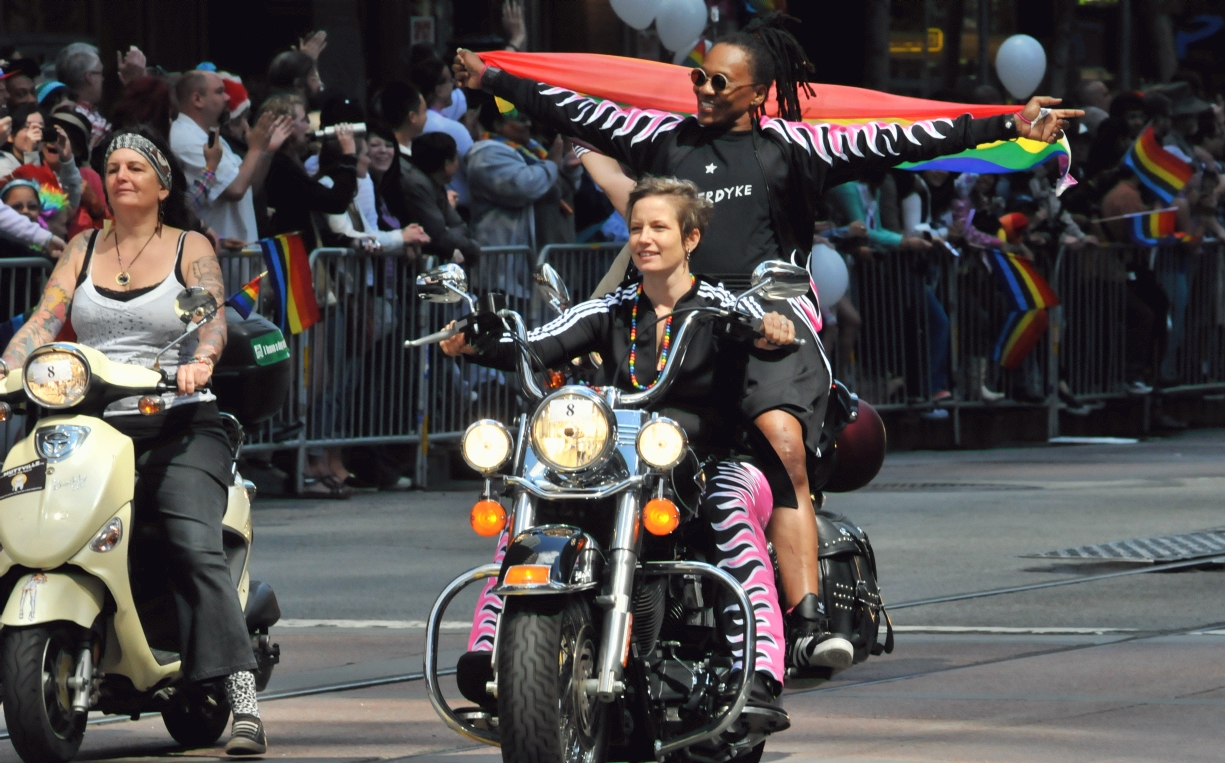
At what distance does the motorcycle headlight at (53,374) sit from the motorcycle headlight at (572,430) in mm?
1341

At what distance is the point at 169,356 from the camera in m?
6.68

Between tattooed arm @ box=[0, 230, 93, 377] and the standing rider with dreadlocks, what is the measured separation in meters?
1.38

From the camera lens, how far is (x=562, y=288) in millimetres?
6027

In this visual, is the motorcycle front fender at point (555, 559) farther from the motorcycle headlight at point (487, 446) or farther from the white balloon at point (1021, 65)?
the white balloon at point (1021, 65)

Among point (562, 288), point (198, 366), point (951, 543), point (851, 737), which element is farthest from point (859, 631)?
point (951, 543)

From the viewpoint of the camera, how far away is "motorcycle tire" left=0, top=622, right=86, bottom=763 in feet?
19.3

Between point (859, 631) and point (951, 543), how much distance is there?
4510 mm

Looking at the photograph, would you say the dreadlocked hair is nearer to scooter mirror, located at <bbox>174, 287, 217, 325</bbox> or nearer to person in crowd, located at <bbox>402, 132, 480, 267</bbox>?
scooter mirror, located at <bbox>174, 287, 217, 325</bbox>

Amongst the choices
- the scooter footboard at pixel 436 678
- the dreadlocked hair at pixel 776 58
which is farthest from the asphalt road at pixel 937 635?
the dreadlocked hair at pixel 776 58

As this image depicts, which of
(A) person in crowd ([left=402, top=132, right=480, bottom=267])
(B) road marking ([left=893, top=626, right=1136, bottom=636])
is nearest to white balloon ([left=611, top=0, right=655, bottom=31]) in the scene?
(A) person in crowd ([left=402, top=132, right=480, bottom=267])

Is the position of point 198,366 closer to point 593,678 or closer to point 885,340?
point 593,678

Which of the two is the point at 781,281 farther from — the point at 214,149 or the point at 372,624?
the point at 214,149

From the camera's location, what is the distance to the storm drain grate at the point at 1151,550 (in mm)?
10484

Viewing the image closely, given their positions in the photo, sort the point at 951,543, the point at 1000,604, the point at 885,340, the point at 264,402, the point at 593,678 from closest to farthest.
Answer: the point at 593,678
the point at 264,402
the point at 1000,604
the point at 951,543
the point at 885,340
